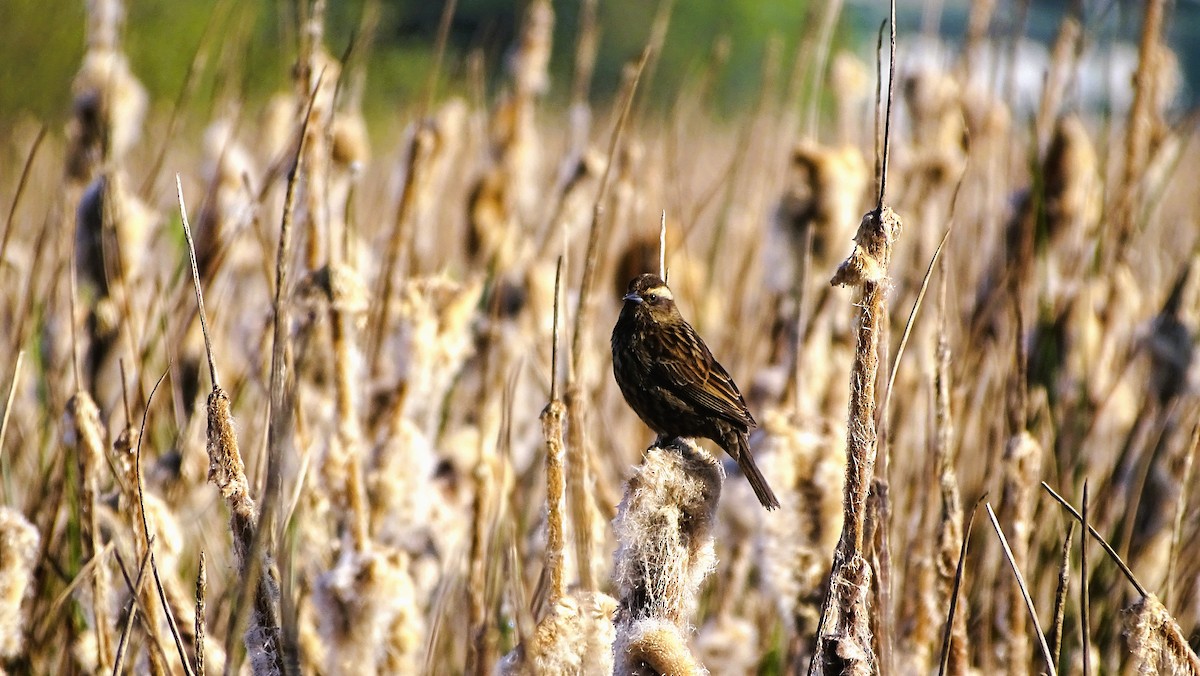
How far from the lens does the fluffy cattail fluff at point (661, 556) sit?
92 centimetres

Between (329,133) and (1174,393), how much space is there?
141cm

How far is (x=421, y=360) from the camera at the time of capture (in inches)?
65.5

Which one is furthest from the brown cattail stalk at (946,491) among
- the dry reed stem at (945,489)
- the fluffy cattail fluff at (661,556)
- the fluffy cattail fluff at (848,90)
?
the fluffy cattail fluff at (848,90)

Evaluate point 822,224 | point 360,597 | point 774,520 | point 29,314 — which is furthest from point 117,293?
point 822,224

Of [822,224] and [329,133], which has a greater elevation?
[822,224]

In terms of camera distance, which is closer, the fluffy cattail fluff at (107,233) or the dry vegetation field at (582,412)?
the dry vegetation field at (582,412)

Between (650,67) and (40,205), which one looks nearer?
(650,67)

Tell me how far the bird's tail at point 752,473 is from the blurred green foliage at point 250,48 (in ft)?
2.31

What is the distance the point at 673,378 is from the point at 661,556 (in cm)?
58

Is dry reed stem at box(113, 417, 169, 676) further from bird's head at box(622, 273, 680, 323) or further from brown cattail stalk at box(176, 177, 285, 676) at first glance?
bird's head at box(622, 273, 680, 323)

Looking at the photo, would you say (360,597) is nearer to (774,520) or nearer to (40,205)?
(774,520)

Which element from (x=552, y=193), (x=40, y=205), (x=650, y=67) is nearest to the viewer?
(x=650, y=67)

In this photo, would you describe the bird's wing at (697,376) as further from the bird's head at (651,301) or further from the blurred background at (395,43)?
the blurred background at (395,43)

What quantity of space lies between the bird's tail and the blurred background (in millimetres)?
761
